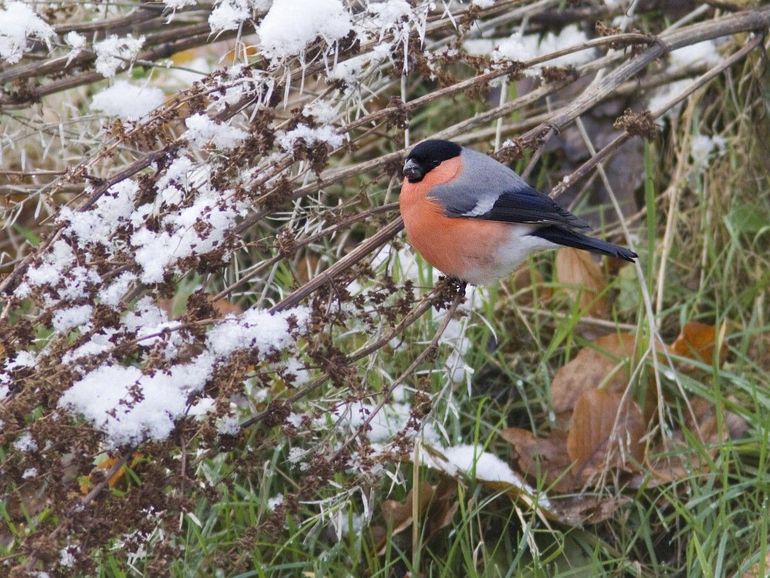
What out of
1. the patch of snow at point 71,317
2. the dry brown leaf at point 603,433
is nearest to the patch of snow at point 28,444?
the patch of snow at point 71,317

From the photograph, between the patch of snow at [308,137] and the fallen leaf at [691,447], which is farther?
the fallen leaf at [691,447]

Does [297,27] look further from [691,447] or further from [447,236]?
[691,447]

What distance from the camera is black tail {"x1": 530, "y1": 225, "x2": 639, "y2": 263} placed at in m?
2.25

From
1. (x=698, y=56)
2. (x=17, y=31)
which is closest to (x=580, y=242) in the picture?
(x=17, y=31)

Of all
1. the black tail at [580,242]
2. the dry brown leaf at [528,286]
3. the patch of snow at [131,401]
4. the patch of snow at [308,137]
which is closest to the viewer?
the patch of snow at [131,401]

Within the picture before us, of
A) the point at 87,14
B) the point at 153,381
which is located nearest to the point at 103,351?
the point at 153,381

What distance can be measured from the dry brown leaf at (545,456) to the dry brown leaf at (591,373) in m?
0.17

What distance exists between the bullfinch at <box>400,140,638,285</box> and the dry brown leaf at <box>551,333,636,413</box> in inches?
19.6

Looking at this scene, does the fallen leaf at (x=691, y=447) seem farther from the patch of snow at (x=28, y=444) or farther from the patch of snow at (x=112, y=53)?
the patch of snow at (x=112, y=53)

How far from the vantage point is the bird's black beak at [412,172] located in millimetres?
2414

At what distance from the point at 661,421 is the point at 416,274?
3.24ft

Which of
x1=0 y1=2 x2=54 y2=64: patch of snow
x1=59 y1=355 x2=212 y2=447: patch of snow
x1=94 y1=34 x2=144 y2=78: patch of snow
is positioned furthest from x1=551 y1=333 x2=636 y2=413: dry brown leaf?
x1=0 y1=2 x2=54 y2=64: patch of snow

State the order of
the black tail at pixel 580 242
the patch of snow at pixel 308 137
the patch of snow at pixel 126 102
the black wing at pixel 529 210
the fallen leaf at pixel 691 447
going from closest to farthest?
the patch of snow at pixel 308 137 → the black tail at pixel 580 242 → the black wing at pixel 529 210 → the fallen leaf at pixel 691 447 → the patch of snow at pixel 126 102

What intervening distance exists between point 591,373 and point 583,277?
46cm
